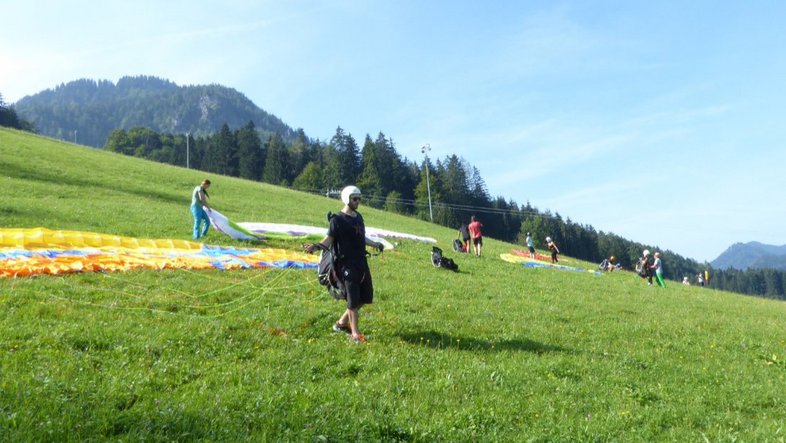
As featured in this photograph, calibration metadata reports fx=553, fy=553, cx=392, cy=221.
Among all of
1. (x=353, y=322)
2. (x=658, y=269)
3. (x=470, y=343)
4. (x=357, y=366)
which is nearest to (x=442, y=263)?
(x=470, y=343)

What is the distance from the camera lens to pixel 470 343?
10.0 m

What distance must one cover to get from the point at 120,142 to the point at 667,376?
520ft

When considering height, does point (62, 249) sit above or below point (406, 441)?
above

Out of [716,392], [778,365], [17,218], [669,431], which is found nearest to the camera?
[669,431]

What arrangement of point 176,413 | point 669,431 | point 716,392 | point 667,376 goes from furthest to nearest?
point 667,376, point 716,392, point 669,431, point 176,413

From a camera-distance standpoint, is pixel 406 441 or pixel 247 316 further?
pixel 247 316

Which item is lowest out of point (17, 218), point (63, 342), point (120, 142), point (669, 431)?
point (669, 431)

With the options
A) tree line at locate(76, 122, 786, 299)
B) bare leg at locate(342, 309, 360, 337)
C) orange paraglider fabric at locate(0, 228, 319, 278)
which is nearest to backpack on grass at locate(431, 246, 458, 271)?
orange paraglider fabric at locate(0, 228, 319, 278)

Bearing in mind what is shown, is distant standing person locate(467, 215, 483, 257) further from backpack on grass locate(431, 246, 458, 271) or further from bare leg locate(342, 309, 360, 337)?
bare leg locate(342, 309, 360, 337)

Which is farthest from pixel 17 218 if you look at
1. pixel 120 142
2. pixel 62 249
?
pixel 120 142

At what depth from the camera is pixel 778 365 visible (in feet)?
36.7

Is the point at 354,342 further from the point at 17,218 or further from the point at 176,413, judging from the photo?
the point at 17,218

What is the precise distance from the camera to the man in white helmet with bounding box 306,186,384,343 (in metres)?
9.37

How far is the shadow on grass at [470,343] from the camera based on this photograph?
9.71 meters
